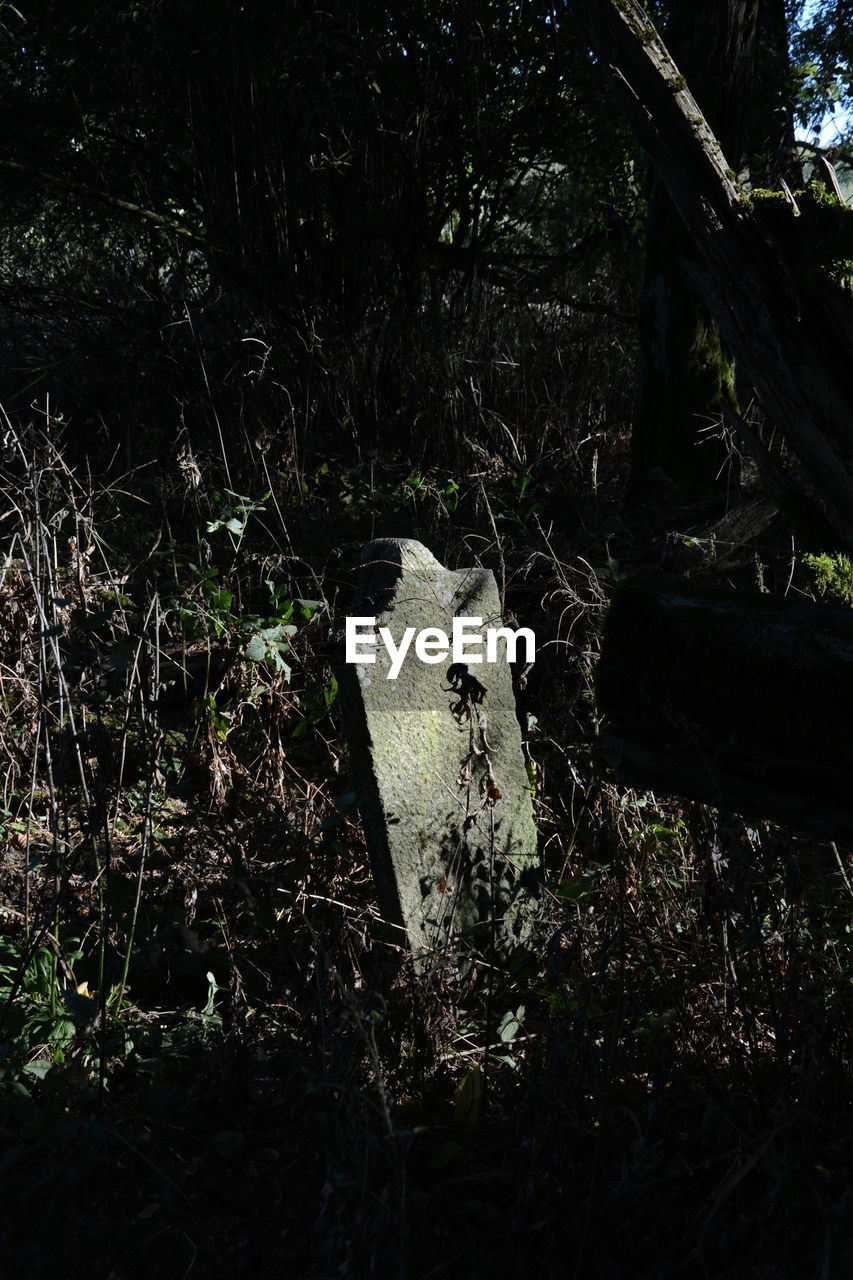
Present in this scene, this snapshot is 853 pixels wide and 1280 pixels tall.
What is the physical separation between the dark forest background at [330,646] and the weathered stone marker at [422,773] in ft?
0.55

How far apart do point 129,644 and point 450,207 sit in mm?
6051

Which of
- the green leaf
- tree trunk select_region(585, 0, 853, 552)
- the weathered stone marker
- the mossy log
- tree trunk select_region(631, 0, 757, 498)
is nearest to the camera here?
the mossy log

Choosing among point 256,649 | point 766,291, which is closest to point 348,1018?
point 256,649

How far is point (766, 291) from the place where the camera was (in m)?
3.01

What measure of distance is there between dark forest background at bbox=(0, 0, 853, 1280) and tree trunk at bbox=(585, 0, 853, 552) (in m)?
0.22

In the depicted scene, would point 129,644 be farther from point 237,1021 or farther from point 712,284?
point 712,284

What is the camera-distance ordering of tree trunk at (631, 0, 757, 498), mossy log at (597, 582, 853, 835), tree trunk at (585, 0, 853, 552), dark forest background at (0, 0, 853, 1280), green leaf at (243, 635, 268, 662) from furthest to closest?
tree trunk at (631, 0, 757, 498) < green leaf at (243, 635, 268, 662) < tree trunk at (585, 0, 853, 552) < dark forest background at (0, 0, 853, 1280) < mossy log at (597, 582, 853, 835)

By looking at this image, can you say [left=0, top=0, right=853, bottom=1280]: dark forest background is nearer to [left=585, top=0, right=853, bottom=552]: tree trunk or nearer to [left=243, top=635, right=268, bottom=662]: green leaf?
[left=243, top=635, right=268, bottom=662]: green leaf

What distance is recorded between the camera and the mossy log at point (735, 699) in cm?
211

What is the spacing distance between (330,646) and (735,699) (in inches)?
101

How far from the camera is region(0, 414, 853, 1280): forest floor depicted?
84.0 inches

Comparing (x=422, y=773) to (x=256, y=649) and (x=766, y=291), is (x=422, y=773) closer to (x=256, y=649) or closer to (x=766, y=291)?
(x=256, y=649)

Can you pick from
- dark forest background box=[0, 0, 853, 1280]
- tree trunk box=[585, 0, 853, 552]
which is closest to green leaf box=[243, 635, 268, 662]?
dark forest background box=[0, 0, 853, 1280]

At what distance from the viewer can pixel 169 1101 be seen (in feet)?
8.47
